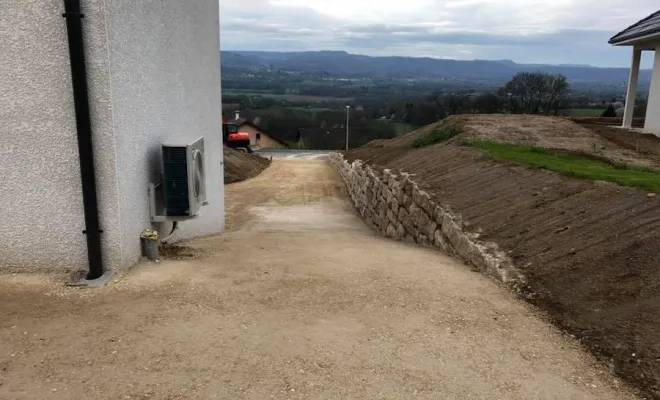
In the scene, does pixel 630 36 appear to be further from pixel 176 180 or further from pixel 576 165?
pixel 176 180

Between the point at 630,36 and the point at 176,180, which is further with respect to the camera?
the point at 630,36

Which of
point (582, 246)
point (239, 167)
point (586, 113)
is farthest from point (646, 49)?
point (586, 113)

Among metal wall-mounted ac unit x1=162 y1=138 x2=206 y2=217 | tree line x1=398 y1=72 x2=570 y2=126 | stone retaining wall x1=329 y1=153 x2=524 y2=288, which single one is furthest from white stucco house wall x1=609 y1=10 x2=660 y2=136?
tree line x1=398 y1=72 x2=570 y2=126

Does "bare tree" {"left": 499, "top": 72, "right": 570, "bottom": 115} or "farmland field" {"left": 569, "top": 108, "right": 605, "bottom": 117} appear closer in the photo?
"farmland field" {"left": 569, "top": 108, "right": 605, "bottom": 117}

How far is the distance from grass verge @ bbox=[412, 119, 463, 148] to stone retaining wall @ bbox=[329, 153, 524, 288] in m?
2.21

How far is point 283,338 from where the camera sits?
3914 mm

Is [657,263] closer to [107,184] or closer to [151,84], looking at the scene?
[107,184]

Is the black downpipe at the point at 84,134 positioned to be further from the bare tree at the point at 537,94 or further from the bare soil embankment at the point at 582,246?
the bare tree at the point at 537,94

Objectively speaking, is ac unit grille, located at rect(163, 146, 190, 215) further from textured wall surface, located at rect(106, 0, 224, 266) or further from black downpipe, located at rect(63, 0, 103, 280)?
black downpipe, located at rect(63, 0, 103, 280)

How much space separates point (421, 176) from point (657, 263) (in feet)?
22.3

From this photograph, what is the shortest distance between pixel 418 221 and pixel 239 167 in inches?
766

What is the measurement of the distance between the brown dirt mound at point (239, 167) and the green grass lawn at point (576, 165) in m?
15.3

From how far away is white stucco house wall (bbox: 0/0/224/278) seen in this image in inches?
181

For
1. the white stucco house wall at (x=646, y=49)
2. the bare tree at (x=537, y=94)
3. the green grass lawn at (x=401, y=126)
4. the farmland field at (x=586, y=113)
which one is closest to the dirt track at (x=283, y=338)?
the white stucco house wall at (x=646, y=49)
